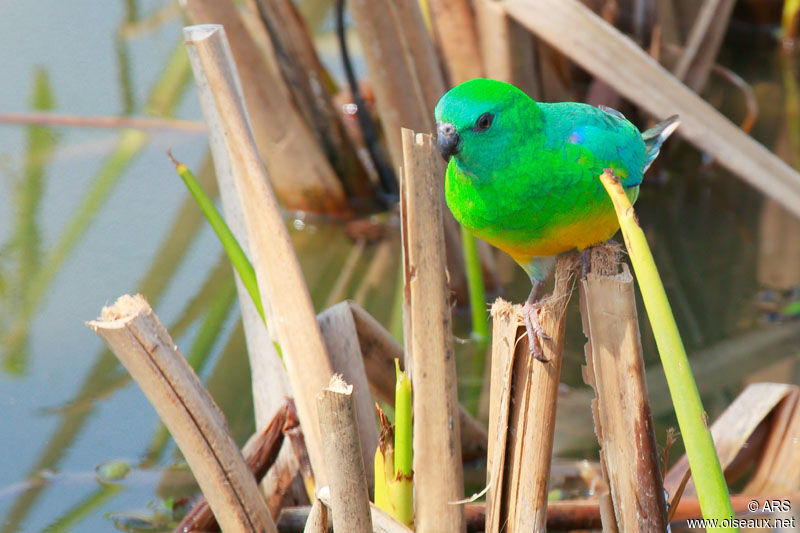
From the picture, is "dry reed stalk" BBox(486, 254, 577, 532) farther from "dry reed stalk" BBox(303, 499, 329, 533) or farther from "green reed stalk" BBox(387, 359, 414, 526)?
"dry reed stalk" BBox(303, 499, 329, 533)

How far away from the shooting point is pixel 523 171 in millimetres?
1778

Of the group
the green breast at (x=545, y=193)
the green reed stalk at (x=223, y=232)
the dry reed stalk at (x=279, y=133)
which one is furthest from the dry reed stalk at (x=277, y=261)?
the dry reed stalk at (x=279, y=133)

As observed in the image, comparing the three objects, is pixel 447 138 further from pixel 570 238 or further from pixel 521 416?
pixel 521 416

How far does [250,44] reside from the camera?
374 cm

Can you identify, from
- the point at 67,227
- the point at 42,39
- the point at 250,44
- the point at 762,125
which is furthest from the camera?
the point at 42,39

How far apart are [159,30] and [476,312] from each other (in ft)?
11.4

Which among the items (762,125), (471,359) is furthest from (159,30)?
(762,125)

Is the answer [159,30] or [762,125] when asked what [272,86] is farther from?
[762,125]

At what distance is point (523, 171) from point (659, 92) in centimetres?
162

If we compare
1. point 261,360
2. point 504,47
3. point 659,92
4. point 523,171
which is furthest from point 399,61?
point 523,171

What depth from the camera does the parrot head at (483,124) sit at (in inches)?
67.0

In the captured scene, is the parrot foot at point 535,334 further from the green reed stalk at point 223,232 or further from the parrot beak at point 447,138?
the green reed stalk at point 223,232

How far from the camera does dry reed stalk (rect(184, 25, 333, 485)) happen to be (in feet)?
6.68

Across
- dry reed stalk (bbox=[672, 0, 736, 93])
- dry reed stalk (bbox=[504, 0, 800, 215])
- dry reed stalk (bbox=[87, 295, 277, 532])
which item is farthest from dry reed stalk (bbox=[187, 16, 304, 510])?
dry reed stalk (bbox=[672, 0, 736, 93])
